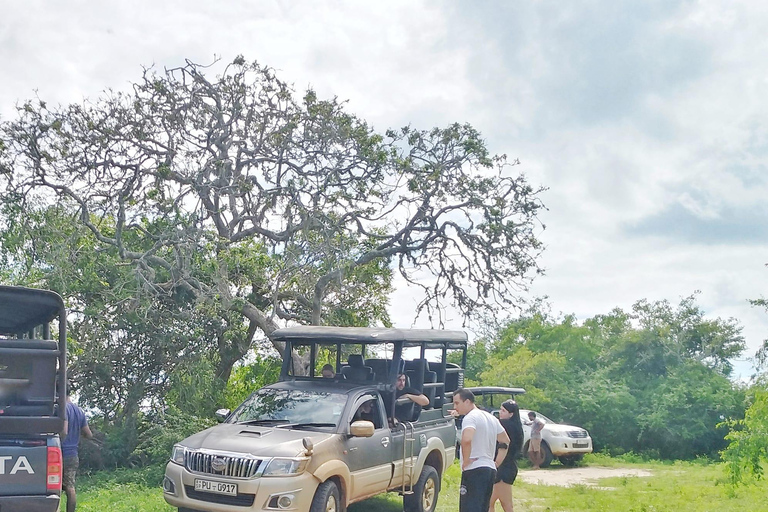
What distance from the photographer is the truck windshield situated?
29.2 feet

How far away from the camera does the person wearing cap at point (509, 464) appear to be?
9.06 m

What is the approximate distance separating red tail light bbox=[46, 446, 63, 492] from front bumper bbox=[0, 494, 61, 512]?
0.23ft

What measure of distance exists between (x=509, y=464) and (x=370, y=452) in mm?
1706

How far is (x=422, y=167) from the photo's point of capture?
1772 centimetres

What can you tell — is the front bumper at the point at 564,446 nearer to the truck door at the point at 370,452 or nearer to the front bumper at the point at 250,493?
the truck door at the point at 370,452

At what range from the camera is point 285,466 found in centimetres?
774

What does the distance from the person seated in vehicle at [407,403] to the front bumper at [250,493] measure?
267 cm

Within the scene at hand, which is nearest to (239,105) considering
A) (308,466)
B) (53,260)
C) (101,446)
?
(53,260)

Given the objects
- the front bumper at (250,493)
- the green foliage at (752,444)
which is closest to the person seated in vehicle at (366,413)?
the front bumper at (250,493)

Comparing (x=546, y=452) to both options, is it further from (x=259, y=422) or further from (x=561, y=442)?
(x=259, y=422)

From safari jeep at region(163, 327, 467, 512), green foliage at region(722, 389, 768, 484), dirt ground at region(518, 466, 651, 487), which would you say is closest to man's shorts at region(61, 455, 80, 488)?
safari jeep at region(163, 327, 467, 512)

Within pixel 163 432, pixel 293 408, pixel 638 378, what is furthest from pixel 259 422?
pixel 638 378

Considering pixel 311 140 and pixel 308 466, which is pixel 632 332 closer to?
pixel 311 140

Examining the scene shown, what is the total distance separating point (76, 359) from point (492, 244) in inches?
387
